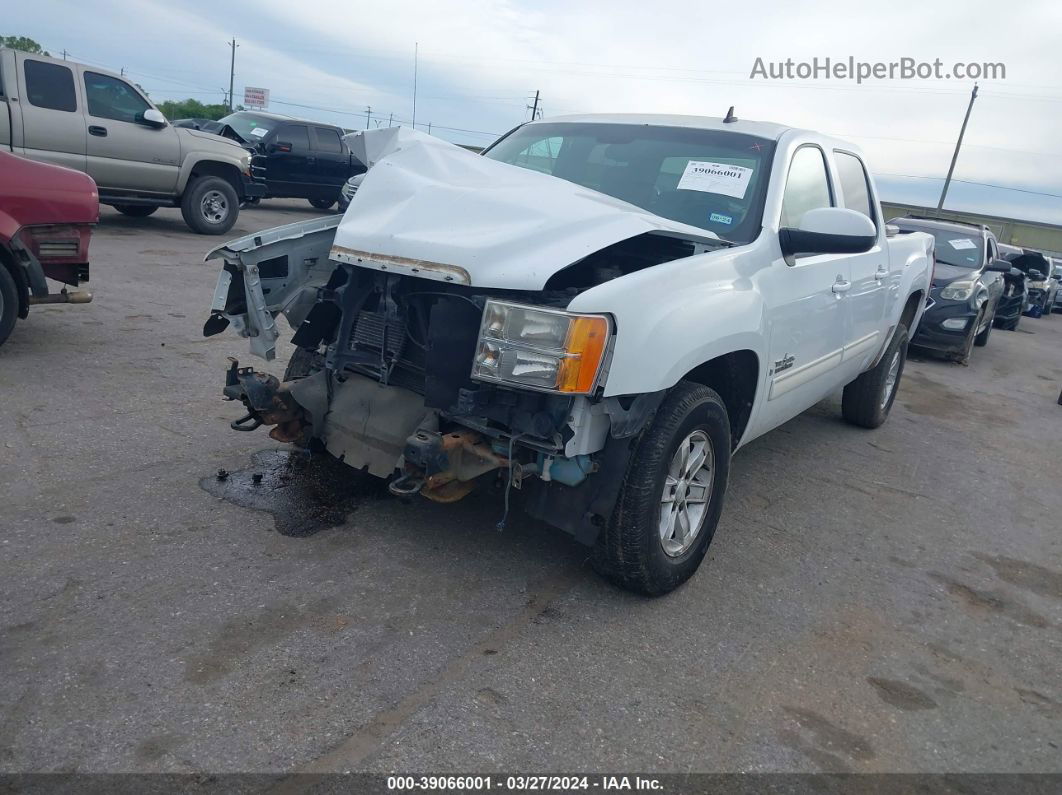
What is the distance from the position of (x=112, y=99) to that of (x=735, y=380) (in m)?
10.4

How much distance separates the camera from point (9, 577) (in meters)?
3.11

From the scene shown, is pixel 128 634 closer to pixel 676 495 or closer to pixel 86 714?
pixel 86 714

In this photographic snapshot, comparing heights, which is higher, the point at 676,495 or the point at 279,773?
the point at 676,495

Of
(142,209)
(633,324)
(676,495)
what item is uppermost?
(633,324)

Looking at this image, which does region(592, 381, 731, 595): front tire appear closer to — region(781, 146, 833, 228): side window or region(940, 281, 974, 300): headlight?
region(781, 146, 833, 228): side window

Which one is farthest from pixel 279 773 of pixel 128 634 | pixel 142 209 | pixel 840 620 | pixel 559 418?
pixel 142 209

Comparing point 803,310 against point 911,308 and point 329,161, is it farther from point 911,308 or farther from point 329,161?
point 329,161

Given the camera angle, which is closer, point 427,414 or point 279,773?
point 279,773

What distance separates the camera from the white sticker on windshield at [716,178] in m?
4.19

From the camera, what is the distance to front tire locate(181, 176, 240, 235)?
40.7ft

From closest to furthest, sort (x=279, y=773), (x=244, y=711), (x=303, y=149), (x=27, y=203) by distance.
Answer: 1. (x=279, y=773)
2. (x=244, y=711)
3. (x=27, y=203)
4. (x=303, y=149)

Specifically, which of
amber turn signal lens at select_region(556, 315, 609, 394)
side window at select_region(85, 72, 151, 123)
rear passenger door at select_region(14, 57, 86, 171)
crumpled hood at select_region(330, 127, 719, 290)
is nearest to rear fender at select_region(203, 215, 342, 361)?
crumpled hood at select_region(330, 127, 719, 290)

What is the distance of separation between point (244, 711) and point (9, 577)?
48.2 inches

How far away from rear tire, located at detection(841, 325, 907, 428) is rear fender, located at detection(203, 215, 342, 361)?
433cm
